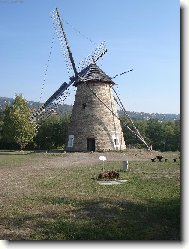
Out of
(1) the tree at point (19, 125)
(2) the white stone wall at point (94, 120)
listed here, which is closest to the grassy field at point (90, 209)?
(2) the white stone wall at point (94, 120)

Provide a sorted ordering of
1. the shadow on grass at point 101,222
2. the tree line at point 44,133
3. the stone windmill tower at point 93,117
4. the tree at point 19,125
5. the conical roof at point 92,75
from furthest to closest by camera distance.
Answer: the tree line at point 44,133 → the tree at point 19,125 → the conical roof at point 92,75 → the stone windmill tower at point 93,117 → the shadow on grass at point 101,222

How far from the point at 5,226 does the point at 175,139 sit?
144 feet

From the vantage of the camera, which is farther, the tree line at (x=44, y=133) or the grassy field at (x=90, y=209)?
the tree line at (x=44, y=133)

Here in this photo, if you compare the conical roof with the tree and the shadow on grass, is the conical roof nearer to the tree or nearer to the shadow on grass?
the tree

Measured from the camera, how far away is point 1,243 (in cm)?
817

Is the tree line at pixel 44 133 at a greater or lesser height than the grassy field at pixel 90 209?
greater

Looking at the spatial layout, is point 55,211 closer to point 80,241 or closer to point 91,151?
point 80,241

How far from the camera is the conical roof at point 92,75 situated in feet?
118

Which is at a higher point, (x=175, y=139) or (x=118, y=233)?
(x=175, y=139)

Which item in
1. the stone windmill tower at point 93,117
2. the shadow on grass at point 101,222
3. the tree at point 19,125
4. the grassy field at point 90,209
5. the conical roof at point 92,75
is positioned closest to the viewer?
the shadow on grass at point 101,222

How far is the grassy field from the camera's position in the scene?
8891 mm

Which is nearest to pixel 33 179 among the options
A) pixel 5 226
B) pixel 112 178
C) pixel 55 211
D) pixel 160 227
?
pixel 112 178

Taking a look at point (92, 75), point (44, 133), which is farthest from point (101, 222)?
point (44, 133)

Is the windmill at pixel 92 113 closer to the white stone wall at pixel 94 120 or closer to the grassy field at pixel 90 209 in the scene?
the white stone wall at pixel 94 120
